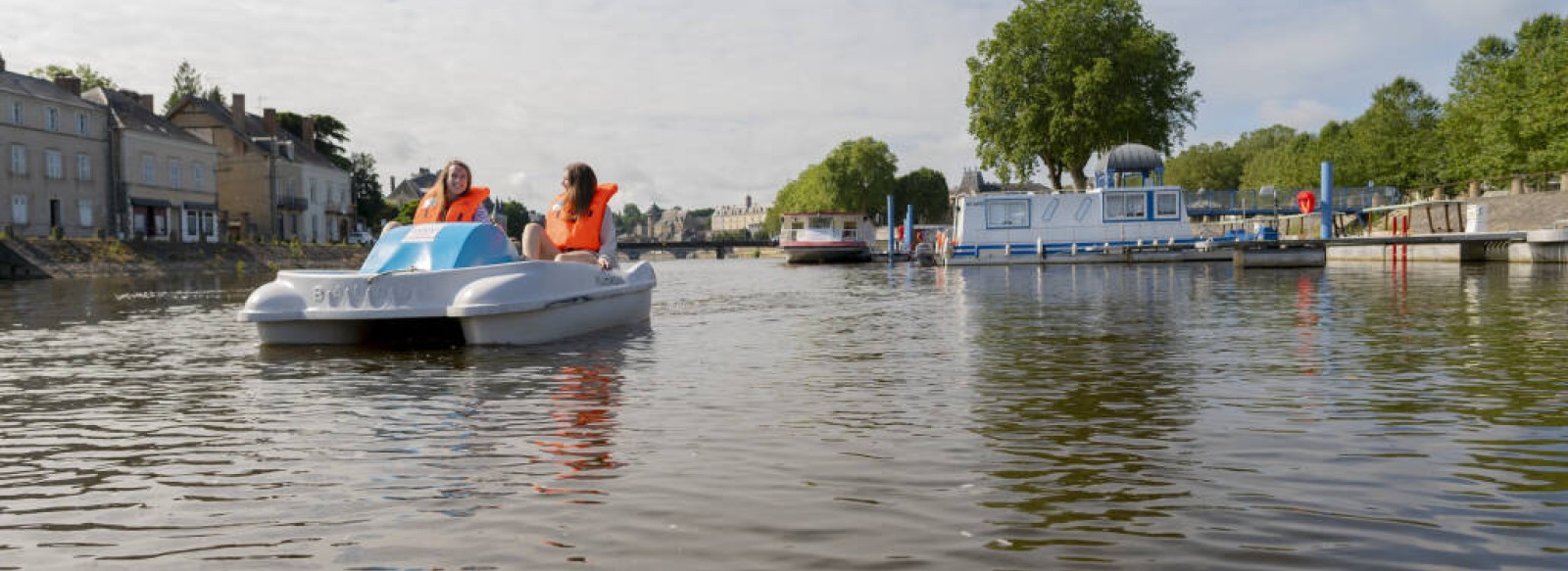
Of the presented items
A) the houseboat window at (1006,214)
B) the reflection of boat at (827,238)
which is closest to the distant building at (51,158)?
the reflection of boat at (827,238)

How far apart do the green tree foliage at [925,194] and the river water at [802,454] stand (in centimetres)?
11969

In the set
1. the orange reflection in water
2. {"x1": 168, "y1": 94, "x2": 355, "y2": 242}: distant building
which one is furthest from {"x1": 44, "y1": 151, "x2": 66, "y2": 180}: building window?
the orange reflection in water

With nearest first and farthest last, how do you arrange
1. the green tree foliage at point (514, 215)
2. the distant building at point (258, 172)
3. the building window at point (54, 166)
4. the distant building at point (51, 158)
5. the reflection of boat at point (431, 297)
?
the reflection of boat at point (431, 297), the distant building at point (51, 158), the building window at point (54, 166), the distant building at point (258, 172), the green tree foliage at point (514, 215)

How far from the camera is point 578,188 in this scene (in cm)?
1389

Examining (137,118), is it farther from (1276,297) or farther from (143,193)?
(1276,297)

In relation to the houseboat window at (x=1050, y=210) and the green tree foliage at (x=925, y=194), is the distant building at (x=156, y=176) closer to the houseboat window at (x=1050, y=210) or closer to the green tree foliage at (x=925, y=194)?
the houseboat window at (x=1050, y=210)

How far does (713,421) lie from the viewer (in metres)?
6.63

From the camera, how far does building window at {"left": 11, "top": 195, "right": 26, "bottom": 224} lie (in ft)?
165

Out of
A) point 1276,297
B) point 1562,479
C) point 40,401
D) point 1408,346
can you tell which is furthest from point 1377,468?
point 1276,297

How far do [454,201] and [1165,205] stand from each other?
3754 centimetres

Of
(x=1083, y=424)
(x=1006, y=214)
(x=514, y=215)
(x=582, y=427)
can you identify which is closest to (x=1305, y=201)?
(x=1006, y=214)

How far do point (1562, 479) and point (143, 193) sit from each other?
2581 inches

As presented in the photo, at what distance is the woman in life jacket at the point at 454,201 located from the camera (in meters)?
12.7

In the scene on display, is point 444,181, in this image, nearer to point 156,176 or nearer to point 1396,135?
point 156,176
